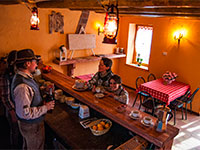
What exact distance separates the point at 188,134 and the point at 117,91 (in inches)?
97.4

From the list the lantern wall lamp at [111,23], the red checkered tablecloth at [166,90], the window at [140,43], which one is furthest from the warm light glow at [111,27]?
the window at [140,43]

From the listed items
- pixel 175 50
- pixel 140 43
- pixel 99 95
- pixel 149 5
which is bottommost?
pixel 99 95

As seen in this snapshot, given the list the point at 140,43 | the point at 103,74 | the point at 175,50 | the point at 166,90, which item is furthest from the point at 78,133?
the point at 140,43

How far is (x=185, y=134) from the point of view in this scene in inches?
159

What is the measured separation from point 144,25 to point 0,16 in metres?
4.41

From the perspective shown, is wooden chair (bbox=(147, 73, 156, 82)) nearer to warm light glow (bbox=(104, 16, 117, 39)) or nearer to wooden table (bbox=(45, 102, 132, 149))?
wooden table (bbox=(45, 102, 132, 149))

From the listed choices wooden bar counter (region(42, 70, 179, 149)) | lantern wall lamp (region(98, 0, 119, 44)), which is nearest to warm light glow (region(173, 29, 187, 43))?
wooden bar counter (region(42, 70, 179, 149))

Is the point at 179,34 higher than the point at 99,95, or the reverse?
the point at 179,34

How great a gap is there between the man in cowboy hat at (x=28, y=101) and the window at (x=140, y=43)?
4896mm

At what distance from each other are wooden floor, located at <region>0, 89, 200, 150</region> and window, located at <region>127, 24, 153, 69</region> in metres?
2.37

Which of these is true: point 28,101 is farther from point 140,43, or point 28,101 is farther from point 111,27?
point 140,43

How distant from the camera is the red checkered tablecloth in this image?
4215mm

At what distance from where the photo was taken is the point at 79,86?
9.20 feet

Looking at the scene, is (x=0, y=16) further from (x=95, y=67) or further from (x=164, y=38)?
(x=164, y=38)
